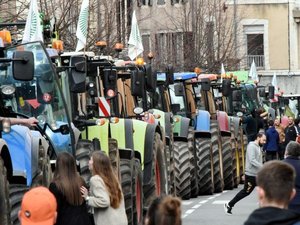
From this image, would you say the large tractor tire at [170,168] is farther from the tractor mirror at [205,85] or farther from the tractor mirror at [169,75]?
the tractor mirror at [205,85]

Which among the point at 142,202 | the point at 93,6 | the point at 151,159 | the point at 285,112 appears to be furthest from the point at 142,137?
the point at 285,112

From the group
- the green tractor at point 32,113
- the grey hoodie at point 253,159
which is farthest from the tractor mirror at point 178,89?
the green tractor at point 32,113

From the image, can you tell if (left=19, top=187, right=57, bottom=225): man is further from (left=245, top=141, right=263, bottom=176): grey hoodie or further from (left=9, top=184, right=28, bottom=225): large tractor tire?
(left=245, top=141, right=263, bottom=176): grey hoodie

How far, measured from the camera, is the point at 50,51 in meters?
17.3

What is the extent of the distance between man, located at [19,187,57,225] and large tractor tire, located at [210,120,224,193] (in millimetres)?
19845

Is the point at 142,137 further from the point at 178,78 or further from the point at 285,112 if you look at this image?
the point at 285,112

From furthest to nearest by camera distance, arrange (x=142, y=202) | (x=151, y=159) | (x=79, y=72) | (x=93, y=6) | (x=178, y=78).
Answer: (x=93, y=6) < (x=178, y=78) < (x=151, y=159) < (x=142, y=202) < (x=79, y=72)

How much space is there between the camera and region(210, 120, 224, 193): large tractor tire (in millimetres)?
29703

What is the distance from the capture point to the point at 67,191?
12891 mm

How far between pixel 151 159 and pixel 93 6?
62.6 feet

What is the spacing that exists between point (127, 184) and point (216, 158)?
1196cm

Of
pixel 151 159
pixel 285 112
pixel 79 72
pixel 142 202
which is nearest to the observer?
pixel 79 72

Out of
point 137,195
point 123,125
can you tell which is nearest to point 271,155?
point 123,125

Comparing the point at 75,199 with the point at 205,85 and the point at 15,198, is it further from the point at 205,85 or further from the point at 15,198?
the point at 205,85
